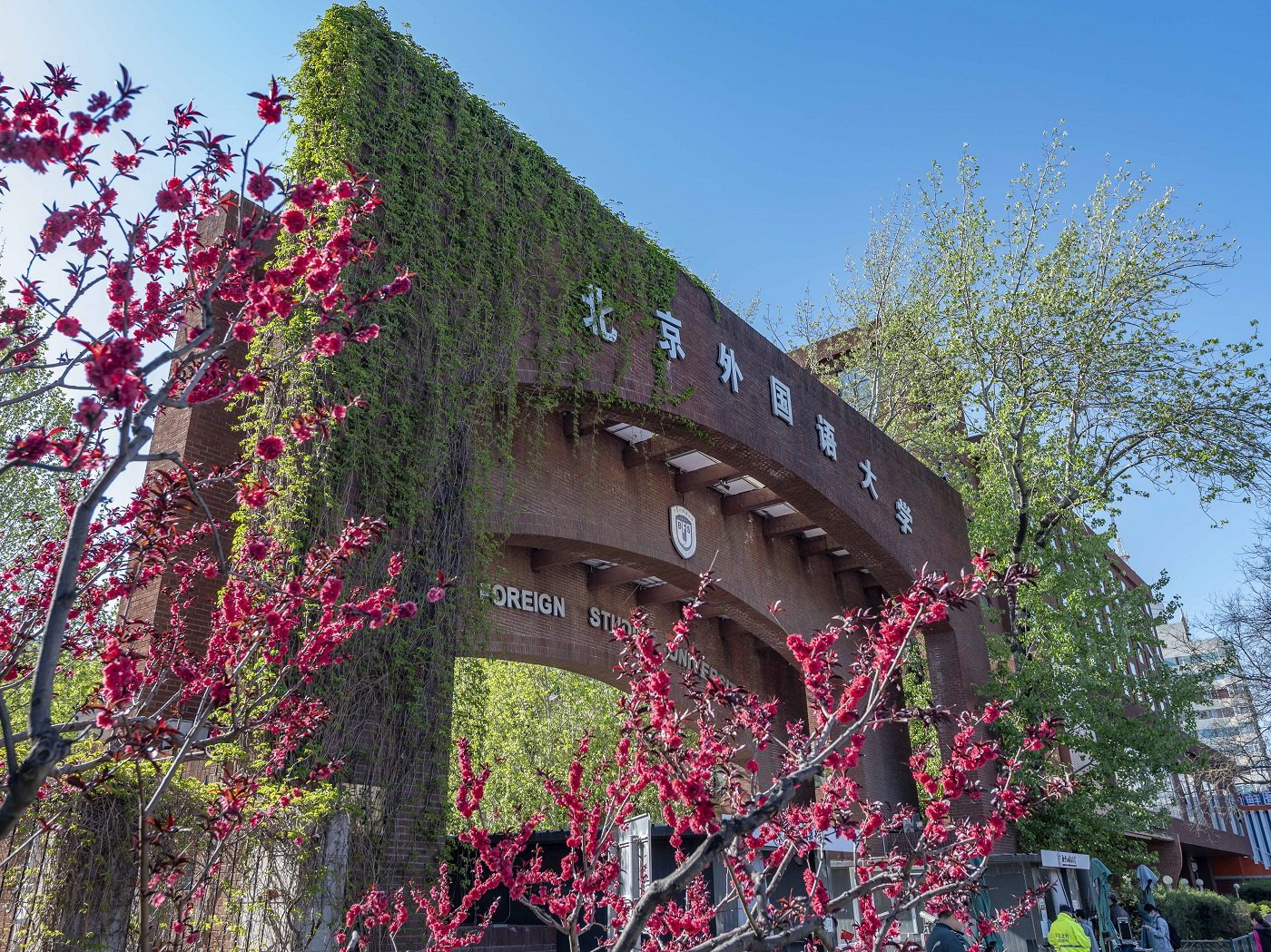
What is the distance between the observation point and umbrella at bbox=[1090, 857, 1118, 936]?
12977 mm

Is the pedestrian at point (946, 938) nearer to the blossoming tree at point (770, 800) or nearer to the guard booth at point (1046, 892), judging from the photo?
the blossoming tree at point (770, 800)

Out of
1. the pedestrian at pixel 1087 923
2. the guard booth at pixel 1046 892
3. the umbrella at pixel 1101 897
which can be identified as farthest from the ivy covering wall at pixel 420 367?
the umbrella at pixel 1101 897

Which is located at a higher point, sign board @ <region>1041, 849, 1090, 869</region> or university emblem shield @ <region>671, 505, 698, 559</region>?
university emblem shield @ <region>671, 505, 698, 559</region>

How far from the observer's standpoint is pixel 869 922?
393 centimetres

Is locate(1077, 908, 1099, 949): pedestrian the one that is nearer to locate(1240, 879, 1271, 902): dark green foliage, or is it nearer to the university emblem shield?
the university emblem shield

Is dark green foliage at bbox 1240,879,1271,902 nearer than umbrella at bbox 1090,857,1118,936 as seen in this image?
No

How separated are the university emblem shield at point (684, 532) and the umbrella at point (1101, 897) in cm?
676

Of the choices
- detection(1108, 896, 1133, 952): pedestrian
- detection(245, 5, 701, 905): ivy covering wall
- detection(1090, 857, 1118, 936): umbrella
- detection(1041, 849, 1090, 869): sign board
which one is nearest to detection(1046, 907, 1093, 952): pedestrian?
detection(1041, 849, 1090, 869): sign board

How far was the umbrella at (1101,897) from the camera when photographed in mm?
12977

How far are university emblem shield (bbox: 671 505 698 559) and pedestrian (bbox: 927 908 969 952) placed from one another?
6262 millimetres

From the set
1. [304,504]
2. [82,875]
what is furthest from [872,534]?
[82,875]

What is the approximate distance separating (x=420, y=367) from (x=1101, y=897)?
11813 mm

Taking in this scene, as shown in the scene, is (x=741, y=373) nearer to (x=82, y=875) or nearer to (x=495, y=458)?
(x=495, y=458)

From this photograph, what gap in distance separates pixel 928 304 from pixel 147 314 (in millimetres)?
16280
